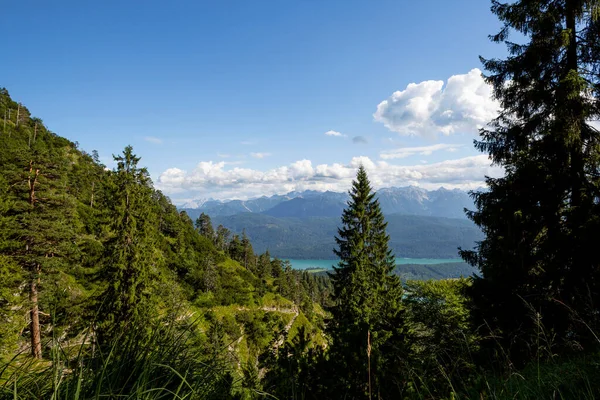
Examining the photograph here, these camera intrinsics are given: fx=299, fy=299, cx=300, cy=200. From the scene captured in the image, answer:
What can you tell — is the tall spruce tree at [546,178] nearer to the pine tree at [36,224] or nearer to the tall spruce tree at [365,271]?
the tall spruce tree at [365,271]

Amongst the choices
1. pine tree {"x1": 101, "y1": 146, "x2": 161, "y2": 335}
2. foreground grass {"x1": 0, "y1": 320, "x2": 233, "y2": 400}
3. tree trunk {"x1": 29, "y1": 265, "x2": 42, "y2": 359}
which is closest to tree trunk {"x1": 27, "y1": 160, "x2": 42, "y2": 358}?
tree trunk {"x1": 29, "y1": 265, "x2": 42, "y2": 359}

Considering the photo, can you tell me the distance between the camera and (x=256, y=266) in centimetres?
9331

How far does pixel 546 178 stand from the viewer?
7.59m

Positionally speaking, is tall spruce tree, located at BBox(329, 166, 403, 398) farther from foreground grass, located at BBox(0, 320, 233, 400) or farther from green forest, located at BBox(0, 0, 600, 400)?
foreground grass, located at BBox(0, 320, 233, 400)

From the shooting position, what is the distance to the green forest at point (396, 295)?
84.0 inches

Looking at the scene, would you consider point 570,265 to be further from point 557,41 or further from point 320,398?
point 320,398

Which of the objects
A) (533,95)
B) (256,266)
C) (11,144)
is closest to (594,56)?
(533,95)

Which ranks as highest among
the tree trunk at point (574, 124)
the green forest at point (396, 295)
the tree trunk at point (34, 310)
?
the tree trunk at point (574, 124)

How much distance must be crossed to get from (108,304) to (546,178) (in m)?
19.9

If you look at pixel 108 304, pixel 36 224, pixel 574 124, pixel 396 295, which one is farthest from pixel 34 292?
pixel 574 124

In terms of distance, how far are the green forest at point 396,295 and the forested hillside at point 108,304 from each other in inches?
1.3

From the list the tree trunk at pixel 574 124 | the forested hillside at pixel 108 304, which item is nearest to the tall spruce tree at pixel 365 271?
the forested hillside at pixel 108 304

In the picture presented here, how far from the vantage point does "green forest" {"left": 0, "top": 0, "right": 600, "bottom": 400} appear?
213 cm

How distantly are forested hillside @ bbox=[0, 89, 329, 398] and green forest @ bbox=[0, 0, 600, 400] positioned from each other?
32 mm
